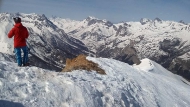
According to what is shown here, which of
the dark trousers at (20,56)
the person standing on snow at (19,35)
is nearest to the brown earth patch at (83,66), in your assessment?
the dark trousers at (20,56)

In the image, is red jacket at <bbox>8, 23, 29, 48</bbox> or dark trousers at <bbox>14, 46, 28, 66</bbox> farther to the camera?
dark trousers at <bbox>14, 46, 28, 66</bbox>

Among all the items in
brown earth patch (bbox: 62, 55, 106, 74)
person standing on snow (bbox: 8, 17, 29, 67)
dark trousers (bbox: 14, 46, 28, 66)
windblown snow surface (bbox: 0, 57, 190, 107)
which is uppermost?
person standing on snow (bbox: 8, 17, 29, 67)

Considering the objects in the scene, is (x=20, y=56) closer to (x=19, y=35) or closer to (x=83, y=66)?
(x=19, y=35)

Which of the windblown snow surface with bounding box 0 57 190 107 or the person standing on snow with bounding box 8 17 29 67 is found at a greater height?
the person standing on snow with bounding box 8 17 29 67

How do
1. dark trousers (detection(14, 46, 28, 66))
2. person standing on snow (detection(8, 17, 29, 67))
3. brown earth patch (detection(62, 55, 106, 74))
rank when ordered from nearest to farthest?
person standing on snow (detection(8, 17, 29, 67)) → dark trousers (detection(14, 46, 28, 66)) → brown earth patch (detection(62, 55, 106, 74))

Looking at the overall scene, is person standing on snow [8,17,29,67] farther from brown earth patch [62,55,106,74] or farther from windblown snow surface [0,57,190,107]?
brown earth patch [62,55,106,74]

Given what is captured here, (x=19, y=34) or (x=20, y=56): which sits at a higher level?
(x=19, y=34)

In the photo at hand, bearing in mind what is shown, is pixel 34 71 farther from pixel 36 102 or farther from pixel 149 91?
pixel 149 91

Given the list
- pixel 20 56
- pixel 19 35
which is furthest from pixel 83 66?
pixel 19 35

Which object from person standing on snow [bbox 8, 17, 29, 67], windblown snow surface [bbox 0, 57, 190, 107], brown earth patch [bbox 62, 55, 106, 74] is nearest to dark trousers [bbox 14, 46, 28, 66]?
person standing on snow [bbox 8, 17, 29, 67]

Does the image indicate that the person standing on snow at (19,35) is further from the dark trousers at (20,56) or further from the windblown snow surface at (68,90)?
the windblown snow surface at (68,90)

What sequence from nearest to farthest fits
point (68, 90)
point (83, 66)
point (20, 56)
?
point (68, 90)
point (20, 56)
point (83, 66)
